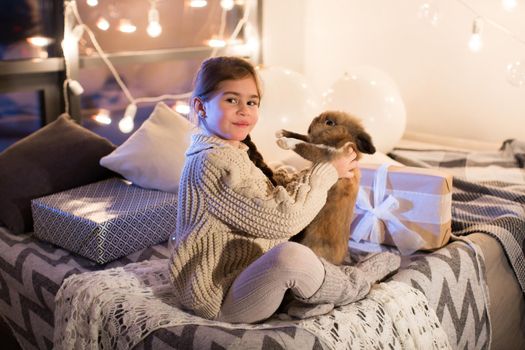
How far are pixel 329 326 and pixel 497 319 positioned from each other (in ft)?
2.48

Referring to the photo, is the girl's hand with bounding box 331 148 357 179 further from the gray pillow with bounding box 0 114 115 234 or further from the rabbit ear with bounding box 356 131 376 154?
the gray pillow with bounding box 0 114 115 234

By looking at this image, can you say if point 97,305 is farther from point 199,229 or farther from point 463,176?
point 463,176

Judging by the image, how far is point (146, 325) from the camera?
1267mm

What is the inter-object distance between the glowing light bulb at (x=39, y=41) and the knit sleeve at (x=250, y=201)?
129cm

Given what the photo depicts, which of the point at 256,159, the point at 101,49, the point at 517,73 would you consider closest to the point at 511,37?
the point at 517,73

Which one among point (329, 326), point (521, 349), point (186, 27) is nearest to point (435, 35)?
point (186, 27)

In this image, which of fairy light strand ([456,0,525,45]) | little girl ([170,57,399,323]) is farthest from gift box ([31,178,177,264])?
fairy light strand ([456,0,525,45])

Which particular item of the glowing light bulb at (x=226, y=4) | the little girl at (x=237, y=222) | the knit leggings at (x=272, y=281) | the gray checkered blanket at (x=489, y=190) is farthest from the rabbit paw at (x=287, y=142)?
the glowing light bulb at (x=226, y=4)

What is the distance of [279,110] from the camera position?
7.47 ft

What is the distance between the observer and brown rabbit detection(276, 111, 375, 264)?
1386mm

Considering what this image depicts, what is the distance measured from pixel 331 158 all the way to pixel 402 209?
17.4 inches

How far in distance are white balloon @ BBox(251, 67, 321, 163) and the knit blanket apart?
0.89 m

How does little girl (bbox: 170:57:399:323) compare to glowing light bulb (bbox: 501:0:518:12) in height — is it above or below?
below

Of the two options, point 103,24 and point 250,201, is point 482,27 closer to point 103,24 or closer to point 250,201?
A: point 103,24
